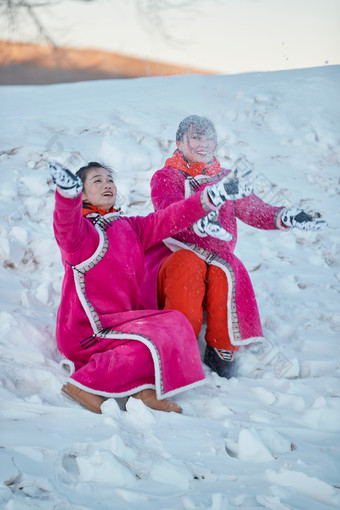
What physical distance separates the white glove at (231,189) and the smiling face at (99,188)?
45 cm

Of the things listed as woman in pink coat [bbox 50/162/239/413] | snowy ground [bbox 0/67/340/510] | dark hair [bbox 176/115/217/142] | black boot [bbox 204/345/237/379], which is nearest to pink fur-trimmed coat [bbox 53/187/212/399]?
woman in pink coat [bbox 50/162/239/413]

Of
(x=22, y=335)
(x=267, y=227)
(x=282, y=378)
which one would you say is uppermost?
(x=267, y=227)

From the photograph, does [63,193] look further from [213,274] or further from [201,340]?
[201,340]

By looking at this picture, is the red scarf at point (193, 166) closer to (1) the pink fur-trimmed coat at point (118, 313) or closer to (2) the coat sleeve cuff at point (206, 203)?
(1) the pink fur-trimmed coat at point (118, 313)

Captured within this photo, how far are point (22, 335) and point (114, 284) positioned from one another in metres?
0.44

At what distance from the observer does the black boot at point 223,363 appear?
2.04m

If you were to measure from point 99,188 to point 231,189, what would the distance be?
0.57m

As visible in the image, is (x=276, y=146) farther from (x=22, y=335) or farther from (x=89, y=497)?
(x=89, y=497)

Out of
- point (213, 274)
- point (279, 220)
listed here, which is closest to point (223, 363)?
point (213, 274)

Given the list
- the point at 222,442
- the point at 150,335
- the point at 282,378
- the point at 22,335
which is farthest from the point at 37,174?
the point at 222,442

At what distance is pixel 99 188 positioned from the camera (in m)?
2.02

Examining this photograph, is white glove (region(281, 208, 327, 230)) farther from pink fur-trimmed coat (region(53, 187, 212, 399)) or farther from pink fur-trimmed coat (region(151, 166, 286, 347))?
pink fur-trimmed coat (region(53, 187, 212, 399))

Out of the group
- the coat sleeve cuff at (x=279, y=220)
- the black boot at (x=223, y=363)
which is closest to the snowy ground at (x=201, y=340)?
the black boot at (x=223, y=363)

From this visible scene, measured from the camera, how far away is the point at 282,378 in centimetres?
196
